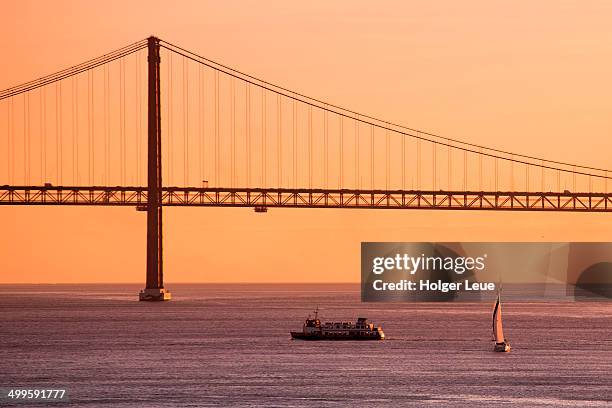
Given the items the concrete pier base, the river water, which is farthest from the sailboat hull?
the concrete pier base

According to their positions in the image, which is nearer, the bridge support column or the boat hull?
the boat hull

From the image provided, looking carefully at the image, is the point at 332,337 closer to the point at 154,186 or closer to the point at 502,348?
the point at 502,348

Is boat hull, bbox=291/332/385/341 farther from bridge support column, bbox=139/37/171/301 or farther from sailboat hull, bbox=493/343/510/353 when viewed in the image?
bridge support column, bbox=139/37/171/301

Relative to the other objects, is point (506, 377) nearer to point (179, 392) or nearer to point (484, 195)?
point (179, 392)

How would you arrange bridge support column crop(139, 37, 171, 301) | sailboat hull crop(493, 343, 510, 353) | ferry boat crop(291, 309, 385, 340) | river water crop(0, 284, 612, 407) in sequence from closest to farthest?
river water crop(0, 284, 612, 407) → sailboat hull crop(493, 343, 510, 353) → ferry boat crop(291, 309, 385, 340) → bridge support column crop(139, 37, 171, 301)

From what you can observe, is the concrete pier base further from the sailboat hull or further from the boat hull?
the sailboat hull

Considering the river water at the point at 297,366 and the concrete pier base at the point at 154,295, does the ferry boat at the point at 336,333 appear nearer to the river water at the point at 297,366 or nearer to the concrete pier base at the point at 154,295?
the river water at the point at 297,366

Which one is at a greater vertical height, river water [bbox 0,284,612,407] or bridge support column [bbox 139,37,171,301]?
bridge support column [bbox 139,37,171,301]

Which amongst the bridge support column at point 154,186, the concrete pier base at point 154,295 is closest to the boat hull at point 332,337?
the bridge support column at point 154,186

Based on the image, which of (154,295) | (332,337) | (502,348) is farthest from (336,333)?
(154,295)

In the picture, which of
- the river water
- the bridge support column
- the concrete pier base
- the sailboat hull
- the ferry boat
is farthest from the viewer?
the concrete pier base
